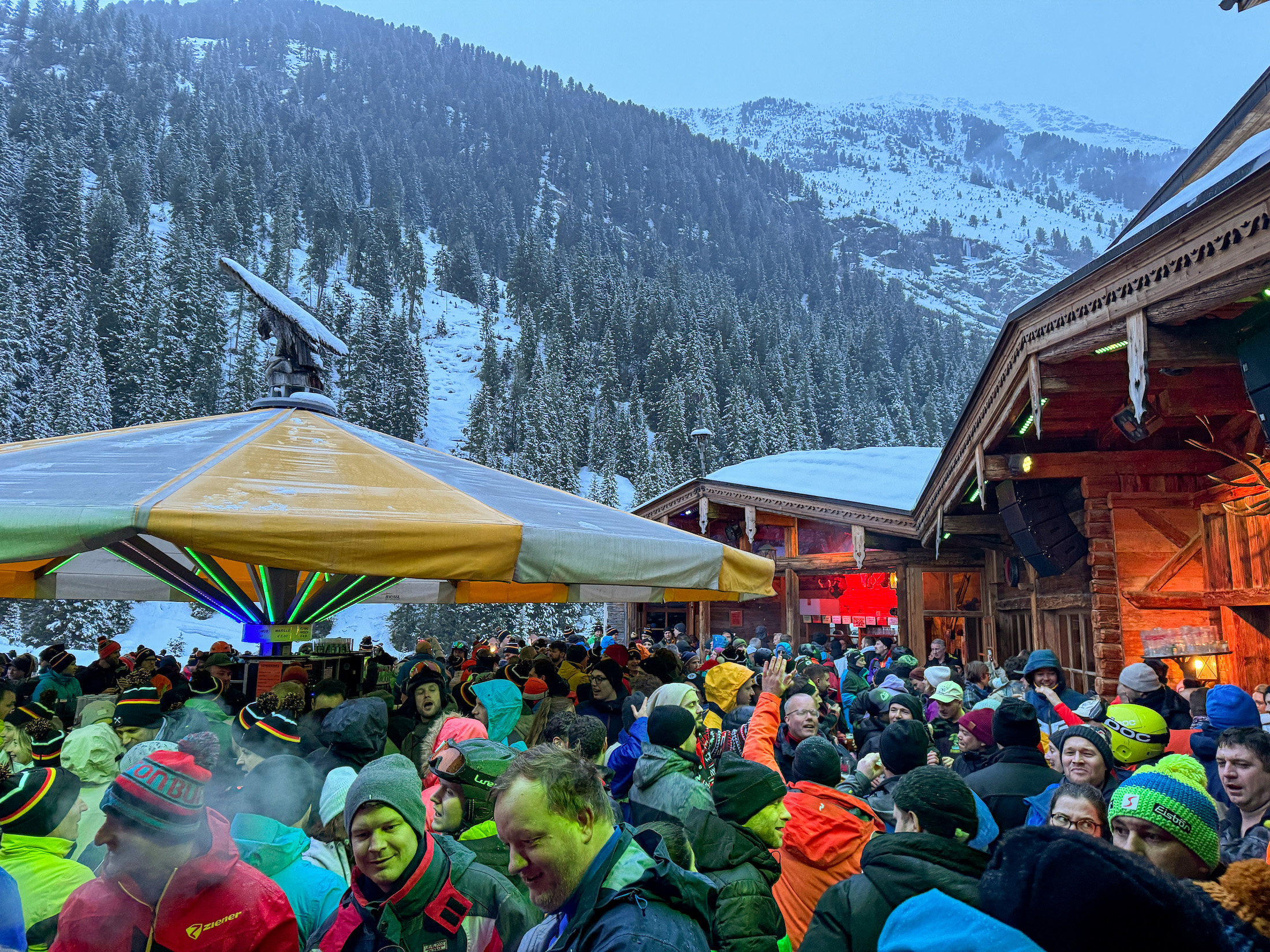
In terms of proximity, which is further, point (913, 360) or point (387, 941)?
point (913, 360)

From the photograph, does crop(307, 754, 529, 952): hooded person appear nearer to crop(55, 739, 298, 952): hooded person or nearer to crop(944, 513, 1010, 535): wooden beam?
crop(55, 739, 298, 952): hooded person

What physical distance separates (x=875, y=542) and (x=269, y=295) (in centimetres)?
1356

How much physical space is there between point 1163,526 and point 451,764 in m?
9.39

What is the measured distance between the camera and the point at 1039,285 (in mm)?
157000

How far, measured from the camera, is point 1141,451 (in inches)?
363

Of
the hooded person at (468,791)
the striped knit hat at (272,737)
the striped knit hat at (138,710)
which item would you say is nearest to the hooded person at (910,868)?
the hooded person at (468,791)

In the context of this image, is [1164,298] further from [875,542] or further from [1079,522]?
[875,542]

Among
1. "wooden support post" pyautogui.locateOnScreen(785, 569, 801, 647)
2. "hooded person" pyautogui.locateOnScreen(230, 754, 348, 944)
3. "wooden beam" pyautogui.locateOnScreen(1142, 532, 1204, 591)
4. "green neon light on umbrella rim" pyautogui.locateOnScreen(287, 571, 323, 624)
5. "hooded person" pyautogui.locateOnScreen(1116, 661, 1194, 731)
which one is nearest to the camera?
"hooded person" pyautogui.locateOnScreen(230, 754, 348, 944)

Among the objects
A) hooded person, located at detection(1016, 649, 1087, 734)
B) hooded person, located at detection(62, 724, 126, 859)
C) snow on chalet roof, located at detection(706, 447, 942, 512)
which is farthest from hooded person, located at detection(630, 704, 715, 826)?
snow on chalet roof, located at detection(706, 447, 942, 512)

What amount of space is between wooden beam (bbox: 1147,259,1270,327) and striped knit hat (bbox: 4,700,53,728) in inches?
295

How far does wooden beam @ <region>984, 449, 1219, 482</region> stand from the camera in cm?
907

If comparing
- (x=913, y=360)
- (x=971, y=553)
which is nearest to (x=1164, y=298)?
(x=971, y=553)

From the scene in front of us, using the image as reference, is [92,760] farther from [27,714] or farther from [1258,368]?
[1258,368]

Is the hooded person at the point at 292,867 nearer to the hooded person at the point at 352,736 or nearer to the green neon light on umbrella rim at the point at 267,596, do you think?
the hooded person at the point at 352,736
